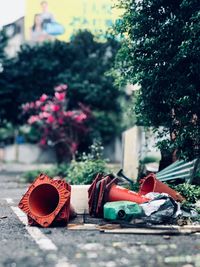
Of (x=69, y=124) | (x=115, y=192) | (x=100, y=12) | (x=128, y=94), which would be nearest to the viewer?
(x=115, y=192)

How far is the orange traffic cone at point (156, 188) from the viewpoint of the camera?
28.8ft

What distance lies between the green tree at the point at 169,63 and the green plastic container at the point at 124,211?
6.73ft

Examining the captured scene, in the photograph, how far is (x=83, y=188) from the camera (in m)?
8.46

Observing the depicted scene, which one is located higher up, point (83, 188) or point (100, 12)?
point (100, 12)

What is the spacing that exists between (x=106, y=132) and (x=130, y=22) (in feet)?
57.3

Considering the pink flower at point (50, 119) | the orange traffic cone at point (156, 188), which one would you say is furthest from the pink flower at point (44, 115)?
the orange traffic cone at point (156, 188)

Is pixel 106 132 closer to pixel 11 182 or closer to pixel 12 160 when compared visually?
pixel 12 160

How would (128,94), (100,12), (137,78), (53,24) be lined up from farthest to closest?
(128,94) → (53,24) → (100,12) → (137,78)

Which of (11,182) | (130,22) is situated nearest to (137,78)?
(130,22)

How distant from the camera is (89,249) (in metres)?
5.71

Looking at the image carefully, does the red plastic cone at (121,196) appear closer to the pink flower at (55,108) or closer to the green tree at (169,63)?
the green tree at (169,63)

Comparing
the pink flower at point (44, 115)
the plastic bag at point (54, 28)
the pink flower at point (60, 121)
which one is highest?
the plastic bag at point (54, 28)

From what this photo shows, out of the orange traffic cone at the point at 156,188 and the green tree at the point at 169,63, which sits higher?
the green tree at the point at 169,63

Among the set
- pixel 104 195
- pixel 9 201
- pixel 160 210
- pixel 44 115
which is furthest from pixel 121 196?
pixel 44 115
